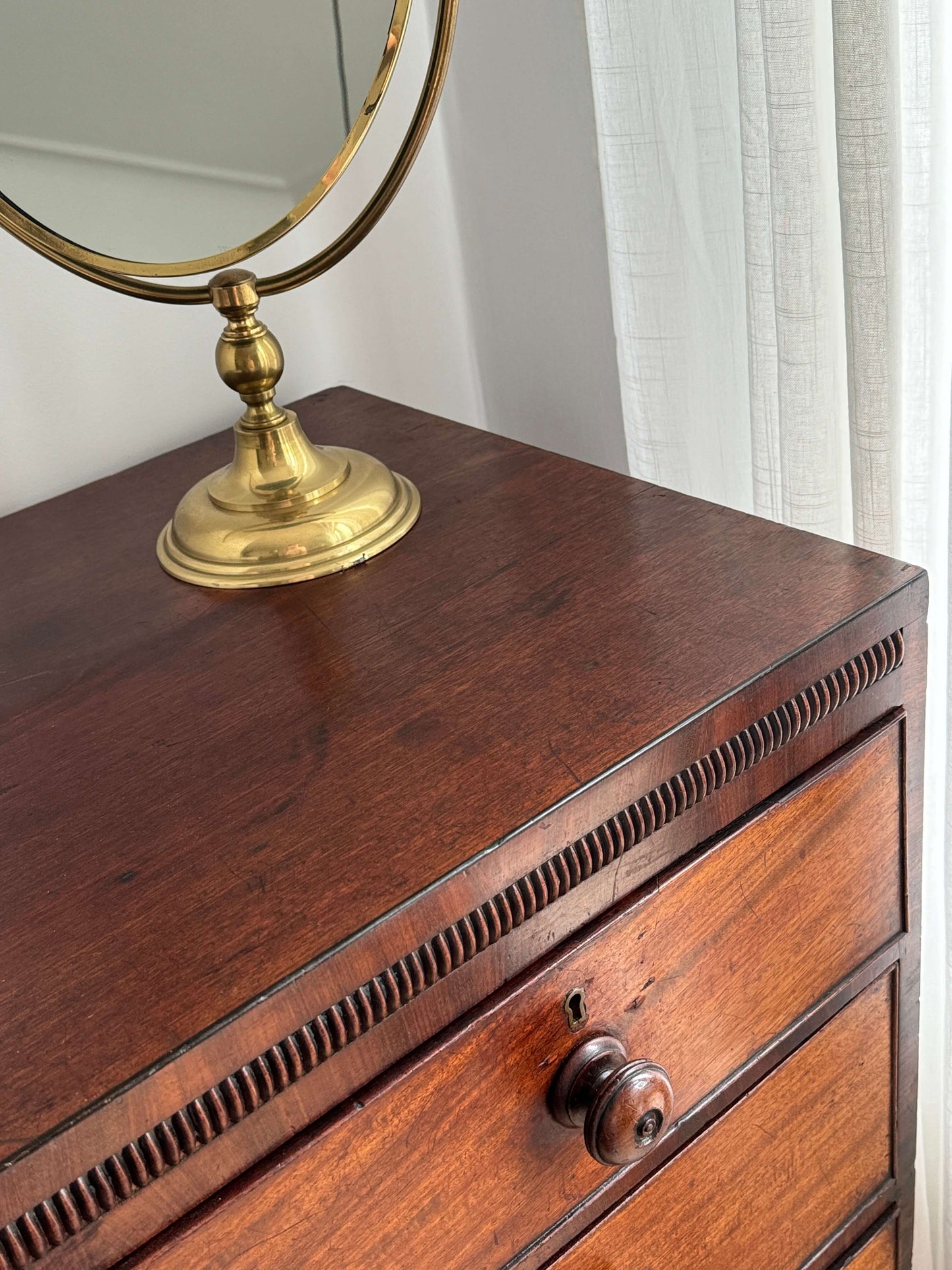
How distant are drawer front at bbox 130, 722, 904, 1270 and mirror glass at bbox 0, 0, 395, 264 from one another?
1.54 feet

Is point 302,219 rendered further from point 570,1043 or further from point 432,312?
point 570,1043

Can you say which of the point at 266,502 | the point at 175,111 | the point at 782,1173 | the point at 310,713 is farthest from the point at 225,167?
the point at 782,1173

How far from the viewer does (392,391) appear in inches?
42.4

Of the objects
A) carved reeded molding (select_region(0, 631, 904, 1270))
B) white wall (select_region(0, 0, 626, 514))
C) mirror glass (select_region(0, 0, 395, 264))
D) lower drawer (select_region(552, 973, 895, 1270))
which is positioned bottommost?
lower drawer (select_region(552, 973, 895, 1270))

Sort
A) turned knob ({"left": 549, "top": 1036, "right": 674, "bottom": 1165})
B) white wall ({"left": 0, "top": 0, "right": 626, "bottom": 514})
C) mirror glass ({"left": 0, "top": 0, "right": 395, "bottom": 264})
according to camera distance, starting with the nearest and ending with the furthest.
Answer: turned knob ({"left": 549, "top": 1036, "right": 674, "bottom": 1165})
mirror glass ({"left": 0, "top": 0, "right": 395, "bottom": 264})
white wall ({"left": 0, "top": 0, "right": 626, "bottom": 514})

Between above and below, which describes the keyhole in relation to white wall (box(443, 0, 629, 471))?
below

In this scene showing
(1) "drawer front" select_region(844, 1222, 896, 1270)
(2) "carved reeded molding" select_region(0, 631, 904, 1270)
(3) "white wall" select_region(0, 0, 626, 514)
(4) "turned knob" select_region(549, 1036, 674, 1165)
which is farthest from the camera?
(3) "white wall" select_region(0, 0, 626, 514)

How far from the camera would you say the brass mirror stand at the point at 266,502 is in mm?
711

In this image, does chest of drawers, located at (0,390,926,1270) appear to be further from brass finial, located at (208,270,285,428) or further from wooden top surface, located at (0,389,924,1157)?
brass finial, located at (208,270,285,428)

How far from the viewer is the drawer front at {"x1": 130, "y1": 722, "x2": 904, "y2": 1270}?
1.53 ft

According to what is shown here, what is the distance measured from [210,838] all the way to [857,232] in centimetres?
51

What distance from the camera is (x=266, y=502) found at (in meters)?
0.73

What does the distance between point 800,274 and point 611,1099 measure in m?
0.51

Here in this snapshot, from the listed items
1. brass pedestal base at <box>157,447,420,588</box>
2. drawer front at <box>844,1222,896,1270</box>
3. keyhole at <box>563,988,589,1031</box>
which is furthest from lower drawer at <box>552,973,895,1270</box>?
brass pedestal base at <box>157,447,420,588</box>
